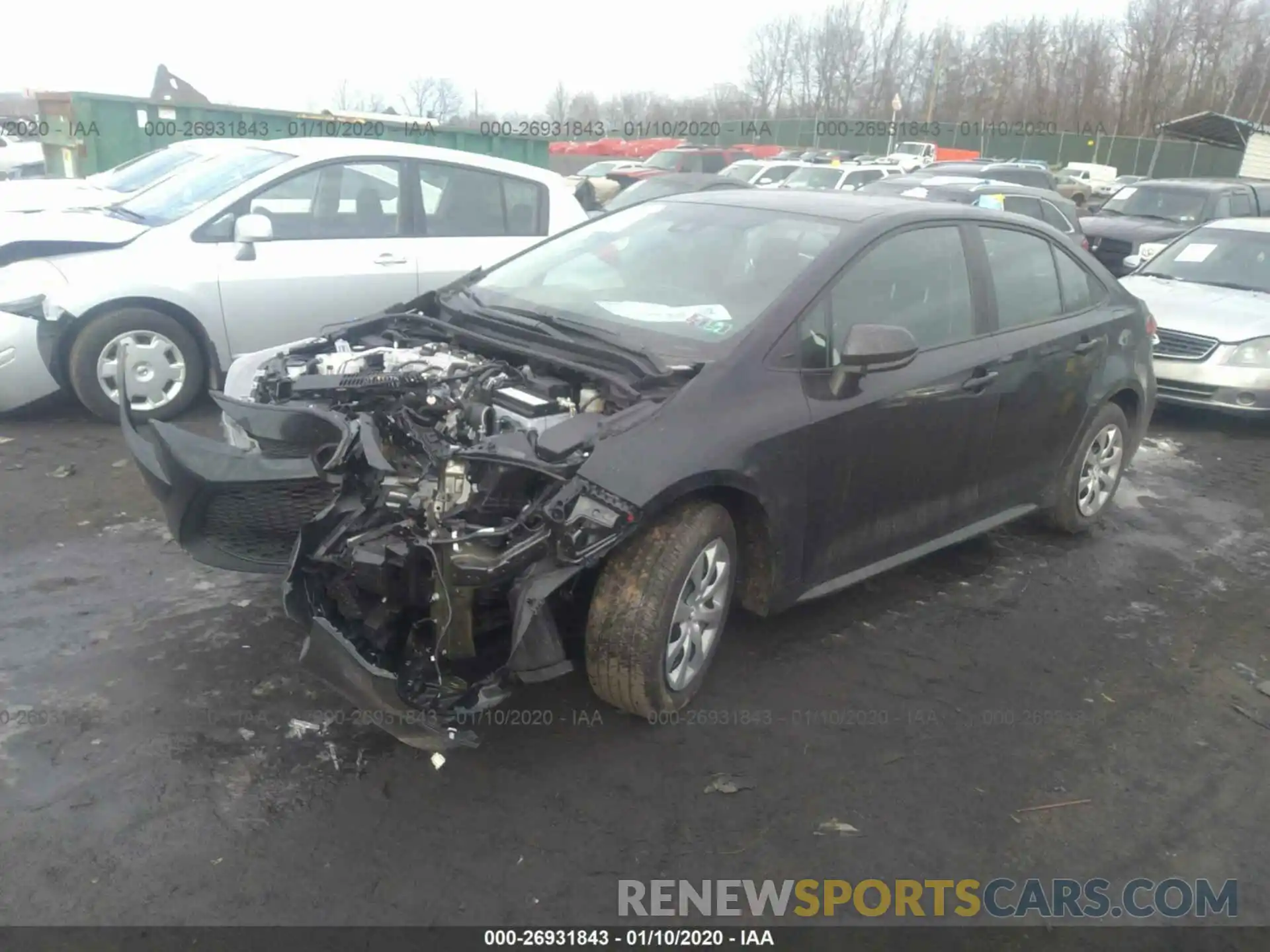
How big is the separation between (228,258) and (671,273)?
3.38 m

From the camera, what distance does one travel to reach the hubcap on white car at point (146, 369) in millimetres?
5914

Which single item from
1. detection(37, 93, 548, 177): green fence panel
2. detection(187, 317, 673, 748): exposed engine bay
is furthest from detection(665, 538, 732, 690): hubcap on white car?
detection(37, 93, 548, 177): green fence panel

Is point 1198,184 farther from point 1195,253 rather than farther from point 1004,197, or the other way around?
point 1195,253

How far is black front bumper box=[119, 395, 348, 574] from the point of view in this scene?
10.6 ft

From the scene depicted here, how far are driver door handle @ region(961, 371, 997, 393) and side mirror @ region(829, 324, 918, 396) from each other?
25.2 inches

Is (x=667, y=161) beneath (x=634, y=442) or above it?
above

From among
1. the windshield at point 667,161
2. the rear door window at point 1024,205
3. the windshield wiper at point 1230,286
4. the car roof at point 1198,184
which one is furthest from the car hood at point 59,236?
the windshield at point 667,161

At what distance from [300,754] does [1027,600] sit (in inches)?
130

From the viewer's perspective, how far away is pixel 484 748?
3.30 meters

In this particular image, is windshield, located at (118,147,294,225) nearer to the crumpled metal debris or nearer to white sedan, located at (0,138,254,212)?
white sedan, located at (0,138,254,212)

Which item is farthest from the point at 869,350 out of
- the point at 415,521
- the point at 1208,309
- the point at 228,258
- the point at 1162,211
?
the point at 1162,211

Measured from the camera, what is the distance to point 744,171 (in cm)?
2103

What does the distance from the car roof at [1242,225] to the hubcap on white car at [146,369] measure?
29.8 feet

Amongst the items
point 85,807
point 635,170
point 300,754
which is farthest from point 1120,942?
point 635,170
